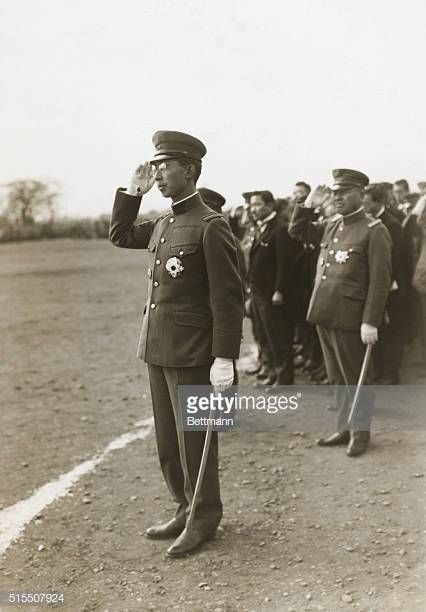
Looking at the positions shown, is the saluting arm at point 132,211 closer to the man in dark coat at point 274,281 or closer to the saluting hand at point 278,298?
the man in dark coat at point 274,281

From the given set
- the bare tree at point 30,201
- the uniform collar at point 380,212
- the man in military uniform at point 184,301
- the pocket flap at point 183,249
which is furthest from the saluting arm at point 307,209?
the bare tree at point 30,201

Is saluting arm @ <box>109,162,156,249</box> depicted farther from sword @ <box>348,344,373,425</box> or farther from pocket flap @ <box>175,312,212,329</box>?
sword @ <box>348,344,373,425</box>

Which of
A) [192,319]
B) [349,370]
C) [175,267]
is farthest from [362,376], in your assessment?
[175,267]

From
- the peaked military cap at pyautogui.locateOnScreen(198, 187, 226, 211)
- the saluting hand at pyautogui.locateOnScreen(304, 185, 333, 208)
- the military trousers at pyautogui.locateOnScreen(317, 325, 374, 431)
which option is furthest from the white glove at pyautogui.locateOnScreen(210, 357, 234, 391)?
the saluting hand at pyautogui.locateOnScreen(304, 185, 333, 208)

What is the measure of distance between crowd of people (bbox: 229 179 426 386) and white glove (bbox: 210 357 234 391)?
7.61 ft

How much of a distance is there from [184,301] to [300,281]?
2.99 metres

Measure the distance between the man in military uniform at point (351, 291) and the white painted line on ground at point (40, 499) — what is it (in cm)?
131

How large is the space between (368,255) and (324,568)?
6.00 feet

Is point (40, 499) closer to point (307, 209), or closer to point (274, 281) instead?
point (307, 209)

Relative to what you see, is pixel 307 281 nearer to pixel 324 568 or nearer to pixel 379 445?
pixel 379 445

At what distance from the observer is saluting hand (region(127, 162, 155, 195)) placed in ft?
10.3

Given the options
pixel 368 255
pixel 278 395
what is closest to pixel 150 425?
pixel 278 395

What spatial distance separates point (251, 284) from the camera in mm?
5777

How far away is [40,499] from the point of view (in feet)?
12.5
